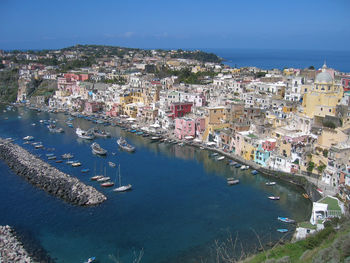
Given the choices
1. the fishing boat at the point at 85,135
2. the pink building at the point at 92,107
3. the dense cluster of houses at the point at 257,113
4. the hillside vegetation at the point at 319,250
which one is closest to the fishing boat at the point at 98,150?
the fishing boat at the point at 85,135

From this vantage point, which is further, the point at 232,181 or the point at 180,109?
the point at 180,109

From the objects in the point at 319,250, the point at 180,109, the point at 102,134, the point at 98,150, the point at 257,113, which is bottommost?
the point at 98,150

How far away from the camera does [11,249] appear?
12469mm

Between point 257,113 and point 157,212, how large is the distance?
1326 cm

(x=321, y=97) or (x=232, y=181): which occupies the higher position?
(x=321, y=97)

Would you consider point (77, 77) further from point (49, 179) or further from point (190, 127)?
point (49, 179)

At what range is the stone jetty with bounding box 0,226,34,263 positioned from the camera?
11.9 meters

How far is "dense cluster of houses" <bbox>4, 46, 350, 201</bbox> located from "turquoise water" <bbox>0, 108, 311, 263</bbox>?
1867 mm

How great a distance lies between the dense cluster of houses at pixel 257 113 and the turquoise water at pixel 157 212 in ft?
6.13

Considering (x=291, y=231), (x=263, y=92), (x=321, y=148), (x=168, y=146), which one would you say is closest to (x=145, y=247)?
(x=291, y=231)

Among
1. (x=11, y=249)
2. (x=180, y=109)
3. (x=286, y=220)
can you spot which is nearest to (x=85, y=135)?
(x=180, y=109)

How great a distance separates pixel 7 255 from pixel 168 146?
612 inches

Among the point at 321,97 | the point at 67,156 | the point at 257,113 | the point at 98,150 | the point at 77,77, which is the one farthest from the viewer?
the point at 77,77

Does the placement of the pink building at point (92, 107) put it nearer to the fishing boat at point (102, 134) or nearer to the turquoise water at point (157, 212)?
the fishing boat at point (102, 134)
